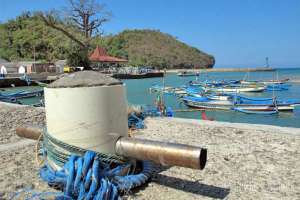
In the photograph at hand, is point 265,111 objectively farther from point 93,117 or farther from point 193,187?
point 93,117

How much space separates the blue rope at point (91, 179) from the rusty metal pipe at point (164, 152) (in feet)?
0.78

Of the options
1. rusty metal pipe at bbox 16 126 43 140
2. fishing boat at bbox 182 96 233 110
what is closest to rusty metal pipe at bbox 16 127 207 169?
rusty metal pipe at bbox 16 126 43 140

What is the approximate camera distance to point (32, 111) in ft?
27.1

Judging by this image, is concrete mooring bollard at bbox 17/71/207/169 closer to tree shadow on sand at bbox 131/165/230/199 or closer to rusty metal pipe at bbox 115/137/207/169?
rusty metal pipe at bbox 115/137/207/169

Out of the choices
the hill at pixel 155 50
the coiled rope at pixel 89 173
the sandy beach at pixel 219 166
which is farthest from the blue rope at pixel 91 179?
the hill at pixel 155 50

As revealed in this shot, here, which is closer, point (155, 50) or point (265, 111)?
point (265, 111)

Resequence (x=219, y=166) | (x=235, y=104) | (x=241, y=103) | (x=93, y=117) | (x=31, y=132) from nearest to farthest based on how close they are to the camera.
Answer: (x=93, y=117) < (x=219, y=166) < (x=31, y=132) < (x=235, y=104) < (x=241, y=103)

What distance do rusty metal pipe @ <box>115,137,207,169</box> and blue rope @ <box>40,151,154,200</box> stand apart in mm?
237

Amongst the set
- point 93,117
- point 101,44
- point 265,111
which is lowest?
point 265,111

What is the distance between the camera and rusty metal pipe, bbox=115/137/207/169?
3.04 metres

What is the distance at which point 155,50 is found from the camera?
142000mm

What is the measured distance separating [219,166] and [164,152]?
4.36ft

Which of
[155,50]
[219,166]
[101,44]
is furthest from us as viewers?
[155,50]

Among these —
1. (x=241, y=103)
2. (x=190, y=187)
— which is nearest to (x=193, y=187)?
(x=190, y=187)
